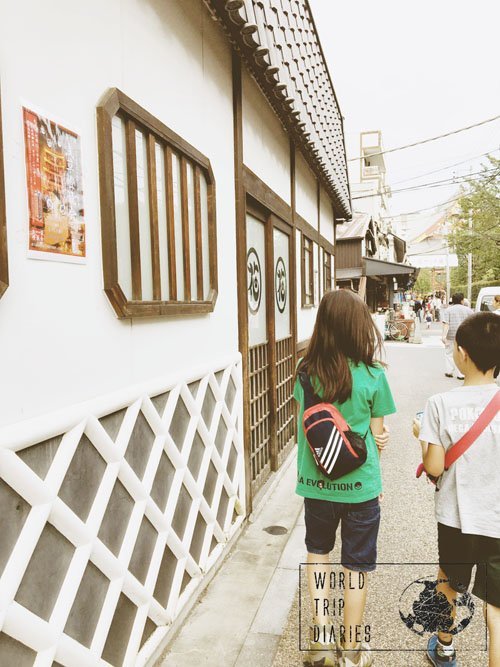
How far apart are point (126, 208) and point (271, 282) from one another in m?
3.08

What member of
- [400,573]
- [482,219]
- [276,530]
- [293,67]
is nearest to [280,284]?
[293,67]

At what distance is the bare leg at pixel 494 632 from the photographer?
216cm

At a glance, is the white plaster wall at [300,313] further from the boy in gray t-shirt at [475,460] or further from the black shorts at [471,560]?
the black shorts at [471,560]

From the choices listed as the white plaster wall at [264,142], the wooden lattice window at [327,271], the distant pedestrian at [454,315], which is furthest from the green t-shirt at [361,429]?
the distant pedestrian at [454,315]

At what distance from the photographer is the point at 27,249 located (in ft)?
5.47

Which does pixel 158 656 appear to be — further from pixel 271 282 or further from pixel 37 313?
pixel 271 282

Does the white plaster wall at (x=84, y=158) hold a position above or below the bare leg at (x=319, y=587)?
above

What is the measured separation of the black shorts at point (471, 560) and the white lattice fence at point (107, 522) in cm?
137

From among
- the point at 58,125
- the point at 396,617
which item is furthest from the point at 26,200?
the point at 396,617

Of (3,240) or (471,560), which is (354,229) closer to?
(471,560)

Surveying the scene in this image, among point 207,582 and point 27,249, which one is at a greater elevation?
point 27,249

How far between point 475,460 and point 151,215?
1.92 m

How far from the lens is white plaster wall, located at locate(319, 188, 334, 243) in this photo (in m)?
9.30

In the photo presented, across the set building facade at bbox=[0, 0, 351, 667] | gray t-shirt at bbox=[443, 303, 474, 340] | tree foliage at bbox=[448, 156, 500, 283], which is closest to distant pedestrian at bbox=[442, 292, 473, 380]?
gray t-shirt at bbox=[443, 303, 474, 340]
